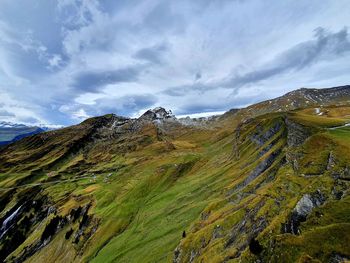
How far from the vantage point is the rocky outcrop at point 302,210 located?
111ft

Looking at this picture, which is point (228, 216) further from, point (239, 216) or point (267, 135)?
point (267, 135)

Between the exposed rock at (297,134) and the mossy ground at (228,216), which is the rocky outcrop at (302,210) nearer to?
the mossy ground at (228,216)

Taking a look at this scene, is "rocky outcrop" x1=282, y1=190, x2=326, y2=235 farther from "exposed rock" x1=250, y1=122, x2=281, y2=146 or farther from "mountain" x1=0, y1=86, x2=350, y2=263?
"exposed rock" x1=250, y1=122, x2=281, y2=146

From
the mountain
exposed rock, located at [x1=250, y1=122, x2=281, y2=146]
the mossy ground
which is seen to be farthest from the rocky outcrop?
exposed rock, located at [x1=250, y1=122, x2=281, y2=146]

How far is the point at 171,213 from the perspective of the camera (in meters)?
113

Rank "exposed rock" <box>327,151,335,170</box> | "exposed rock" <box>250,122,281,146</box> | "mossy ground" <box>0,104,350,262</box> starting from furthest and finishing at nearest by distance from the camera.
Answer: "exposed rock" <box>250,122,281,146</box> < "exposed rock" <box>327,151,335,170</box> < "mossy ground" <box>0,104,350,262</box>

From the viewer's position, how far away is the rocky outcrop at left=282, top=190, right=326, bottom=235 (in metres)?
33.7

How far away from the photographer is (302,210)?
115 feet

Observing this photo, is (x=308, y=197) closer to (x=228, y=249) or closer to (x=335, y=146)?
(x=228, y=249)

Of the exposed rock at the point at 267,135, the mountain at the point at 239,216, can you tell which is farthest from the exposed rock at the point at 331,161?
the exposed rock at the point at 267,135

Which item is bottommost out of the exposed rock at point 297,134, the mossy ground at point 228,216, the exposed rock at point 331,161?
the mossy ground at point 228,216

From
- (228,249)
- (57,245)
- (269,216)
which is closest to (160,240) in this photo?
(228,249)

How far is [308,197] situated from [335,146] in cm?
2143

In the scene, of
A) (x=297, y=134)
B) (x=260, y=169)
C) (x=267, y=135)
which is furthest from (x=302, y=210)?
(x=267, y=135)
